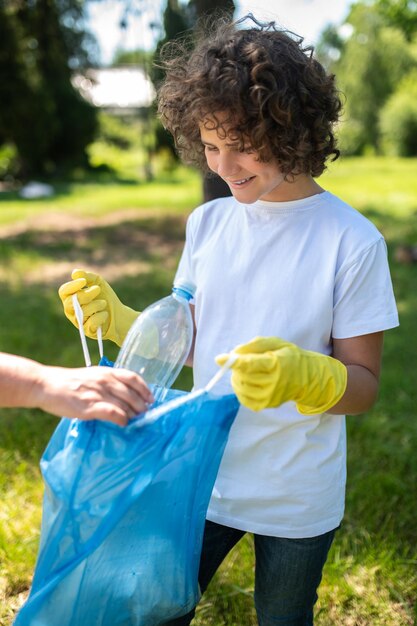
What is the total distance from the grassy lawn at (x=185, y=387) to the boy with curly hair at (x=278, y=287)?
0.81 metres

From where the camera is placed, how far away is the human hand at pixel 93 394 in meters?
1.17

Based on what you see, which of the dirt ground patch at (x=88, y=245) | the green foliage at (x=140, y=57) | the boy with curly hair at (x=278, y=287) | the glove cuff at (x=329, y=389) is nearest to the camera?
the glove cuff at (x=329, y=389)

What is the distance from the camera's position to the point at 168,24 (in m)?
7.86

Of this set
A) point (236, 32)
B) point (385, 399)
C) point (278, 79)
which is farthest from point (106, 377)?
point (385, 399)

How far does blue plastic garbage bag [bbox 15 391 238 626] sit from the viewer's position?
4.04 feet

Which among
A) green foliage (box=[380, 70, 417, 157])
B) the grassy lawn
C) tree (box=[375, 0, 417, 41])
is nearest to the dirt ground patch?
the grassy lawn

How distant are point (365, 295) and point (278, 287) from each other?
18cm

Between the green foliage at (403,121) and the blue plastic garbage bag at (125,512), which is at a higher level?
the blue plastic garbage bag at (125,512)

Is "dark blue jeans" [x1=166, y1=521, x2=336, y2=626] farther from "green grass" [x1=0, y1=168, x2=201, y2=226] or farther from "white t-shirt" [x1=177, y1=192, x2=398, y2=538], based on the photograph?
"green grass" [x1=0, y1=168, x2=201, y2=226]

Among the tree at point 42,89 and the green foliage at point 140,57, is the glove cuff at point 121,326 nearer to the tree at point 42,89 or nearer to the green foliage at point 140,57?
the green foliage at point 140,57

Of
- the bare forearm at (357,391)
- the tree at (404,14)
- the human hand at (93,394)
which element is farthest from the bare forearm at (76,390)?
the tree at (404,14)

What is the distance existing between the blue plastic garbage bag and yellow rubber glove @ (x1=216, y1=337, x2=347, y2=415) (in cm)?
12

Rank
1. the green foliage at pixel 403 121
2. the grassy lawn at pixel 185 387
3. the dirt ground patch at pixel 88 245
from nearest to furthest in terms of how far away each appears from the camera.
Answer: the grassy lawn at pixel 185 387 < the dirt ground patch at pixel 88 245 < the green foliage at pixel 403 121

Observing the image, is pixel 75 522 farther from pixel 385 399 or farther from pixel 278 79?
pixel 385 399
